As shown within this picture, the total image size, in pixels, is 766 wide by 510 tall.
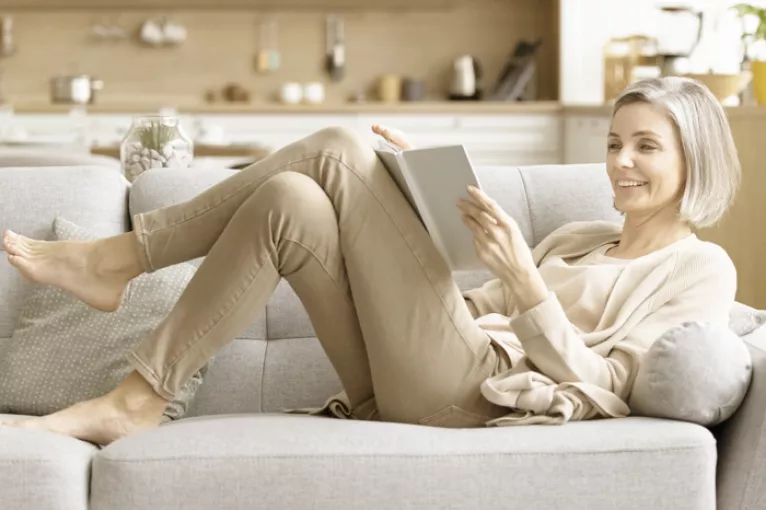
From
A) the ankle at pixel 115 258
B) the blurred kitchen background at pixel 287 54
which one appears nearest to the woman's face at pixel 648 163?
the ankle at pixel 115 258

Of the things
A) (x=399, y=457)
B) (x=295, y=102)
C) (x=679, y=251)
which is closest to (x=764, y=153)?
(x=679, y=251)

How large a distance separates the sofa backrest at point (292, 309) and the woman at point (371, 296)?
30 cm

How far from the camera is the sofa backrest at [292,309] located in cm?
237

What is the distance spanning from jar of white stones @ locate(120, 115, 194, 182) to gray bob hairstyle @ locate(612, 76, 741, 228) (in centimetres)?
121

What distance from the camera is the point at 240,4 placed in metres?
6.54

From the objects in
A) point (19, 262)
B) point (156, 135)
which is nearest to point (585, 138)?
point (156, 135)

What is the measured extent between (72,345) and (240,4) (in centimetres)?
450

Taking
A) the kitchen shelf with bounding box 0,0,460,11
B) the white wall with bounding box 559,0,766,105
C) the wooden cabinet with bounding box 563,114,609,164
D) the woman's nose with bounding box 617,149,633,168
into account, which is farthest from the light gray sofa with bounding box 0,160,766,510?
the kitchen shelf with bounding box 0,0,460,11

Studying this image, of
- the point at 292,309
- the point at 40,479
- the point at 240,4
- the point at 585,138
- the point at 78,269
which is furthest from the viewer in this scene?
the point at 240,4

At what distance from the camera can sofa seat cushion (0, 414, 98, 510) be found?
1784mm

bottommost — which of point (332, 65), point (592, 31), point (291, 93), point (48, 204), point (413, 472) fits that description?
point (413, 472)

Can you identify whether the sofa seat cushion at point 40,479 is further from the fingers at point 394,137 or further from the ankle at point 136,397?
the fingers at point 394,137

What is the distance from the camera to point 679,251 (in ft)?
6.80

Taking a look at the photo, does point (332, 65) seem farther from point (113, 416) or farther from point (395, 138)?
point (113, 416)
